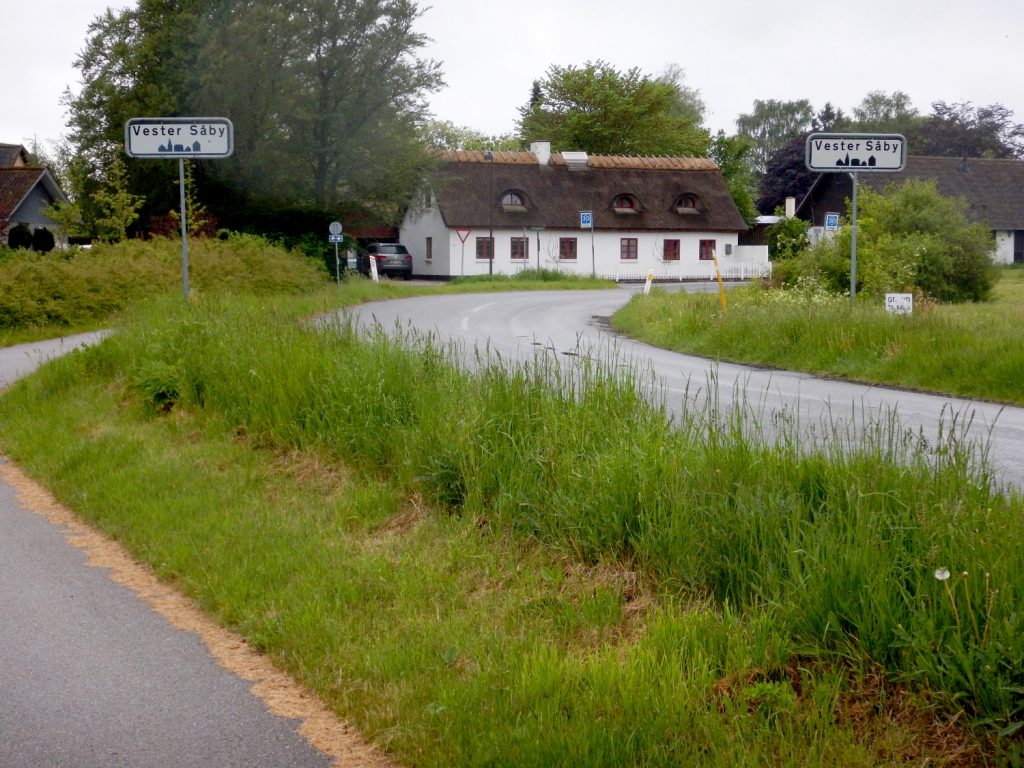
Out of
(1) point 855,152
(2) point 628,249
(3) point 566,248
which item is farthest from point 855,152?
(2) point 628,249

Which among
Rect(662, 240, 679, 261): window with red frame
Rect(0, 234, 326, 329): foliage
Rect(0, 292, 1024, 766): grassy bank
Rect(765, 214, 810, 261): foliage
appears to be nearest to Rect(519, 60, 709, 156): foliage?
Rect(765, 214, 810, 261): foliage

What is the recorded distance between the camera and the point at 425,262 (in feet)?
217

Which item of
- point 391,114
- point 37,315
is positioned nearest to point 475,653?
point 37,315

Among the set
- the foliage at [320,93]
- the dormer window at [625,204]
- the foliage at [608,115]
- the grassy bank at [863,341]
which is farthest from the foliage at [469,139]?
the grassy bank at [863,341]

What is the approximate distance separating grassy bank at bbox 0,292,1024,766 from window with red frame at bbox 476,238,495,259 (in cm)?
5343

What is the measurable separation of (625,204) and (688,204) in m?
4.46

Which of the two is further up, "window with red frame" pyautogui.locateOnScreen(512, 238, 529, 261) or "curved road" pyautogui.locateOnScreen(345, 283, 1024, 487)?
"window with red frame" pyautogui.locateOnScreen(512, 238, 529, 261)

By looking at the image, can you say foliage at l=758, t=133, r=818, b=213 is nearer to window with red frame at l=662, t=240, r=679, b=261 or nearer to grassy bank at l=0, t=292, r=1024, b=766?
window with red frame at l=662, t=240, r=679, b=261

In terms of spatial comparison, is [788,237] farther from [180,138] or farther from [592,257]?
[180,138]

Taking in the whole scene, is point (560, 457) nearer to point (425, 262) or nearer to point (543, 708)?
point (543, 708)

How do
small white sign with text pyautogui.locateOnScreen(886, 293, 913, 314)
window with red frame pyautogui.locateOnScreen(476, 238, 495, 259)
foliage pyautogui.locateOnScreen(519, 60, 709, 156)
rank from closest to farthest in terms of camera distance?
small white sign with text pyautogui.locateOnScreen(886, 293, 913, 314), window with red frame pyautogui.locateOnScreen(476, 238, 495, 259), foliage pyautogui.locateOnScreen(519, 60, 709, 156)

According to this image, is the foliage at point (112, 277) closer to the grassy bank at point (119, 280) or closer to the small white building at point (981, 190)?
the grassy bank at point (119, 280)

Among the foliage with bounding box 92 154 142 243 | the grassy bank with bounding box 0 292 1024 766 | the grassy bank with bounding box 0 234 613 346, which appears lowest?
the grassy bank with bounding box 0 292 1024 766

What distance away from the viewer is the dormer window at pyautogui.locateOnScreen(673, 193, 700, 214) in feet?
227
